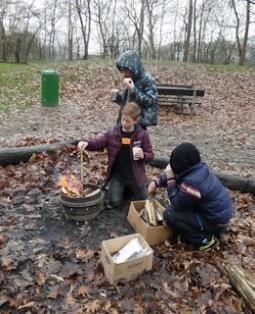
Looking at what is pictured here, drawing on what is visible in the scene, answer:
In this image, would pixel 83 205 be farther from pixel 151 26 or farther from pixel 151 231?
pixel 151 26

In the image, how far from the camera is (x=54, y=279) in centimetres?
331

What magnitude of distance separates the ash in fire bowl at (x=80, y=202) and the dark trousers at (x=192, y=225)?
86 cm

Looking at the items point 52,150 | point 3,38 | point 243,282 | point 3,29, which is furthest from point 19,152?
point 3,29

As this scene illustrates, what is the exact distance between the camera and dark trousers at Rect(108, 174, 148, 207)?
4.59 meters

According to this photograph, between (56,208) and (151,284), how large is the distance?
1.70 m

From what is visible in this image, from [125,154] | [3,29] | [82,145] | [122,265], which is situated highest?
[3,29]

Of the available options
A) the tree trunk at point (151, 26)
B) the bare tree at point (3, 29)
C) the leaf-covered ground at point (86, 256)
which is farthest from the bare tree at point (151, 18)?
the leaf-covered ground at point (86, 256)

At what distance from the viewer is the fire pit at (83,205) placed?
4.02 m

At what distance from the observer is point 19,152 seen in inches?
231

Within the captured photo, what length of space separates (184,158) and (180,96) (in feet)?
32.0

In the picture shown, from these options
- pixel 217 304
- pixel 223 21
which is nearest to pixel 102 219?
pixel 217 304

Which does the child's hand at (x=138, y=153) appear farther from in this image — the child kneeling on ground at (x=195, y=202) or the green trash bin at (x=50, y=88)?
the green trash bin at (x=50, y=88)

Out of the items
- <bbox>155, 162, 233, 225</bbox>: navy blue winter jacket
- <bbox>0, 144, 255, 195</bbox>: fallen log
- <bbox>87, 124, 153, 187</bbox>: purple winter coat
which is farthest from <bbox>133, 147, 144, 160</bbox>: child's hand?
<bbox>0, 144, 255, 195</bbox>: fallen log

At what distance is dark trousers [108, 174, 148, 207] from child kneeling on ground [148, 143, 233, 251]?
2.64 feet
